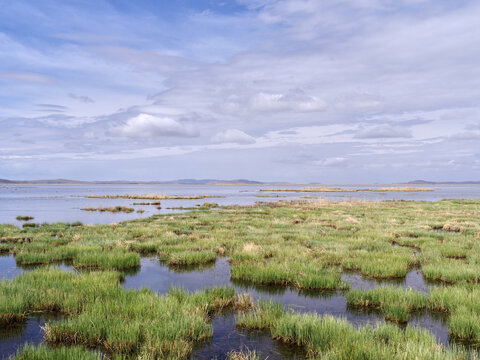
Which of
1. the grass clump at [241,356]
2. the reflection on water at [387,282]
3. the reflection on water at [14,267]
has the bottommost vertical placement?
the reflection on water at [14,267]

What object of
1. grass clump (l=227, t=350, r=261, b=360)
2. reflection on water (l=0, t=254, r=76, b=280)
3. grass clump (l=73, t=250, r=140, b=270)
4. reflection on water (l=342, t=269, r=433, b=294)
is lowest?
reflection on water (l=0, t=254, r=76, b=280)

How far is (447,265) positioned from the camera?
1102 cm

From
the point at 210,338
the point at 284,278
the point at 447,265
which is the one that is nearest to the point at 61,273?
the point at 210,338

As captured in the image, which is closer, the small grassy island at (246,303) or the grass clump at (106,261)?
the small grassy island at (246,303)

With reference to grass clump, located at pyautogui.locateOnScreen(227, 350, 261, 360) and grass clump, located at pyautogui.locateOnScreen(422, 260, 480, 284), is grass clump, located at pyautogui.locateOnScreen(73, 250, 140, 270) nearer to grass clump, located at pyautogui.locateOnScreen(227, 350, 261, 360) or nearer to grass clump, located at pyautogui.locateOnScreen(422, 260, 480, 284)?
grass clump, located at pyautogui.locateOnScreen(227, 350, 261, 360)

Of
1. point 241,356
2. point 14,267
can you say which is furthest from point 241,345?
point 14,267

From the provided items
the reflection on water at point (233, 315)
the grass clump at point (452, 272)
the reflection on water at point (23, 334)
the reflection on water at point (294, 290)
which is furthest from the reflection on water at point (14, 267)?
the grass clump at point (452, 272)

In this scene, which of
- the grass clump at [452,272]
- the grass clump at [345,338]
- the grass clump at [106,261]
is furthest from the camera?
the grass clump at [106,261]

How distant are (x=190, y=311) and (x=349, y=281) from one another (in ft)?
17.7

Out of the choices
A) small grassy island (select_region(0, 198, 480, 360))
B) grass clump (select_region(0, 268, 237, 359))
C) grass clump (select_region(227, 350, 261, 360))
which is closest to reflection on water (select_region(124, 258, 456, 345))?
small grassy island (select_region(0, 198, 480, 360))

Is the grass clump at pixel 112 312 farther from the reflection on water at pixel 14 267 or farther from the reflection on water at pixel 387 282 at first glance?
the reflection on water at pixel 387 282

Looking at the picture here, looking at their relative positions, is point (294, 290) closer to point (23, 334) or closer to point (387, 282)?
point (387, 282)

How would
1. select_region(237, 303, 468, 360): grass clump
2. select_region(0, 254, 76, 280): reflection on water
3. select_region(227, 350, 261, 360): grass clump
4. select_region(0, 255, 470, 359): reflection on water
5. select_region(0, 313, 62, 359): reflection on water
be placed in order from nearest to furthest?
select_region(237, 303, 468, 360): grass clump
select_region(227, 350, 261, 360): grass clump
select_region(0, 313, 62, 359): reflection on water
select_region(0, 255, 470, 359): reflection on water
select_region(0, 254, 76, 280): reflection on water

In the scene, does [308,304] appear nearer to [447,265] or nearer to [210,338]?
[210,338]
